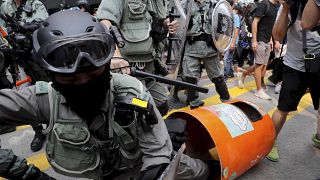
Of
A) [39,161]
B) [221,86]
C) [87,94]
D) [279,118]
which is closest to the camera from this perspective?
[87,94]

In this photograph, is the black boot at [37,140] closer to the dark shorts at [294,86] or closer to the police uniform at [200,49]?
the police uniform at [200,49]

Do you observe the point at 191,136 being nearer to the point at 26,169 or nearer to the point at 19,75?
the point at 26,169

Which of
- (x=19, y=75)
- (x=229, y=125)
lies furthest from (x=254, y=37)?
(x=19, y=75)

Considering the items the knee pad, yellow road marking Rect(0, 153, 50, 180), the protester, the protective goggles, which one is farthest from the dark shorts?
yellow road marking Rect(0, 153, 50, 180)

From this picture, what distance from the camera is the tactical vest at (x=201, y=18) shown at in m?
4.07

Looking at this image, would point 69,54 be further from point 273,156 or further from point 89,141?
point 273,156

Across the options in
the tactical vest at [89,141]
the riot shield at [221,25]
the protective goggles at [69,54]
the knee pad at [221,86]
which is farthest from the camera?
the knee pad at [221,86]

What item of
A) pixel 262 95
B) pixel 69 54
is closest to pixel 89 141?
pixel 69 54

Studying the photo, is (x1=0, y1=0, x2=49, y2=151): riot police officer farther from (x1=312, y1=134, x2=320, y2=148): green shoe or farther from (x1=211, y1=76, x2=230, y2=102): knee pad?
(x1=312, y1=134, x2=320, y2=148): green shoe

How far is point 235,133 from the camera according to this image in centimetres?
247

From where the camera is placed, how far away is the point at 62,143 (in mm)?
1619

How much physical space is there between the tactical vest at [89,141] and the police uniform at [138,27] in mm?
1002

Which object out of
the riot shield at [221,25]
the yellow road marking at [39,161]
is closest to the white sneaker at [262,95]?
the riot shield at [221,25]

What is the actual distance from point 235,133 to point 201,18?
6.63 ft
